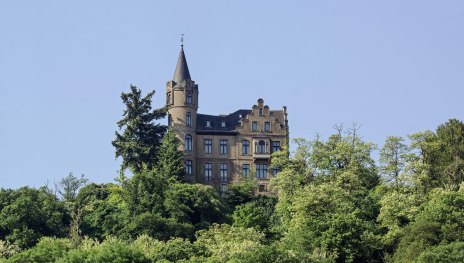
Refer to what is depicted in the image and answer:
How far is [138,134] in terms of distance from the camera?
96625 millimetres

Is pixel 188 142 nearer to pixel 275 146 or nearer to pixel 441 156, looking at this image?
pixel 275 146

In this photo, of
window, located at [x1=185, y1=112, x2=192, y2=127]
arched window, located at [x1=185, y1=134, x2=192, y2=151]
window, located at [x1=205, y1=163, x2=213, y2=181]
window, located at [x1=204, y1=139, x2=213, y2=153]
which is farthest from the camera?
window, located at [x1=204, y1=139, x2=213, y2=153]

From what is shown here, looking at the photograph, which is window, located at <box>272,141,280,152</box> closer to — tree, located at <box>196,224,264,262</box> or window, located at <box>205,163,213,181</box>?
window, located at <box>205,163,213,181</box>

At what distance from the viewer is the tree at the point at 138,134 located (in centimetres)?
9562

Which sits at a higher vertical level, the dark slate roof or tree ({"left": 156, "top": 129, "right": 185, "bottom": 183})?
the dark slate roof

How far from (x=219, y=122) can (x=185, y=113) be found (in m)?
3.74

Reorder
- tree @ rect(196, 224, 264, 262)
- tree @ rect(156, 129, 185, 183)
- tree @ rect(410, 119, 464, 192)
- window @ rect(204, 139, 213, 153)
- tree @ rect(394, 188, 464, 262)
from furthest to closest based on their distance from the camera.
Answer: window @ rect(204, 139, 213, 153)
tree @ rect(156, 129, 185, 183)
tree @ rect(410, 119, 464, 192)
tree @ rect(196, 224, 264, 262)
tree @ rect(394, 188, 464, 262)

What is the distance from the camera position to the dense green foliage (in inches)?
2992

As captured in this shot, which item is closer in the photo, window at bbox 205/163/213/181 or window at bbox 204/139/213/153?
window at bbox 205/163/213/181

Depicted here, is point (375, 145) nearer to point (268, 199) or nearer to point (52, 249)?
point (268, 199)

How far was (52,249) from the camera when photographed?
76938 millimetres

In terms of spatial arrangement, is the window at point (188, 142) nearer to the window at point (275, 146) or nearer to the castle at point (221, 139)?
the castle at point (221, 139)

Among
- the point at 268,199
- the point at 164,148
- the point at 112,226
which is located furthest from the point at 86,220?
the point at 268,199

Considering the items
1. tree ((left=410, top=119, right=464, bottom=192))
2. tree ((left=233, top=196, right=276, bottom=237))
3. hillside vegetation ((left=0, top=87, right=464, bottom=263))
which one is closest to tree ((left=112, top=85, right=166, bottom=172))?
hillside vegetation ((left=0, top=87, right=464, bottom=263))
